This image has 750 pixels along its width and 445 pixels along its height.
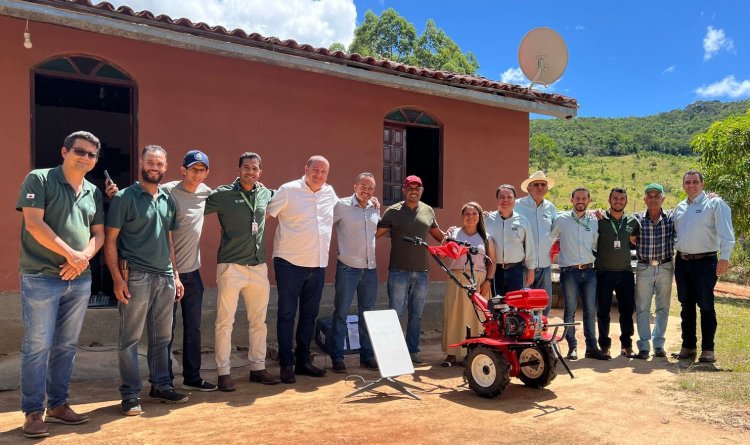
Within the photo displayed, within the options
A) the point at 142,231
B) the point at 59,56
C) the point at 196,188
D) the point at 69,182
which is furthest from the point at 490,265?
the point at 59,56

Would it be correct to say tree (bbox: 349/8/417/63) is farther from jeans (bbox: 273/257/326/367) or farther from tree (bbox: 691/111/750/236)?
jeans (bbox: 273/257/326/367)

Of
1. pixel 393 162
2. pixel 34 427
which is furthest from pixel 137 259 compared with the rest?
pixel 393 162

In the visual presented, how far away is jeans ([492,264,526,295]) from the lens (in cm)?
678

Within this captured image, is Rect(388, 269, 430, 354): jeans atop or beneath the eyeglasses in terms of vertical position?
beneath

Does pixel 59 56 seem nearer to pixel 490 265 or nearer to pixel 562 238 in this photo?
pixel 490 265

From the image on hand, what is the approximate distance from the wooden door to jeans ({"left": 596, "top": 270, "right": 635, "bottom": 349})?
305 centimetres

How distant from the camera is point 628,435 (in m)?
4.42

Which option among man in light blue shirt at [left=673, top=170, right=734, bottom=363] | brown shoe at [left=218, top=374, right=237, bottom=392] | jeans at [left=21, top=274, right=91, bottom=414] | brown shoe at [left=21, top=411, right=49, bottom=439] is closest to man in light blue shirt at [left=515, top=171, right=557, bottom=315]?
man in light blue shirt at [left=673, top=170, right=734, bottom=363]

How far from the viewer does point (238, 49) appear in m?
6.45

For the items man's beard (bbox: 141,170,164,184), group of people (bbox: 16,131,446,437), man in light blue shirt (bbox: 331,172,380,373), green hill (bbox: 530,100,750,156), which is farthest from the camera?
green hill (bbox: 530,100,750,156)

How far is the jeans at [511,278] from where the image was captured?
6781 millimetres

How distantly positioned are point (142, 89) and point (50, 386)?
3.52m

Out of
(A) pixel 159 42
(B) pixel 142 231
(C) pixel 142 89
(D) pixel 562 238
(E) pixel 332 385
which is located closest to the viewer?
(B) pixel 142 231

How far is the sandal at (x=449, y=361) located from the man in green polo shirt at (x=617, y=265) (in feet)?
6.17
